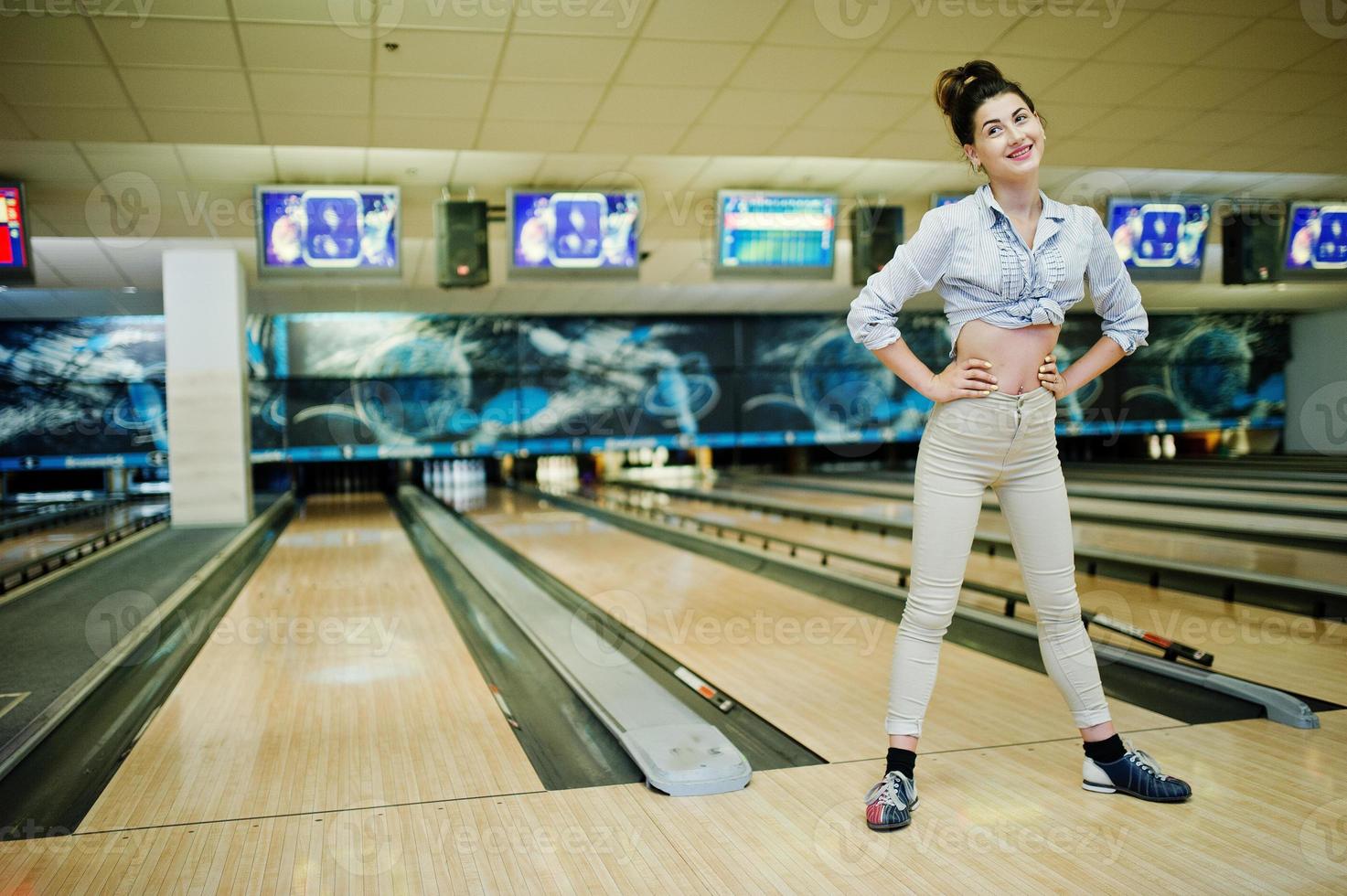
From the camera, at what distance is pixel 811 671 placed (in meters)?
3.13

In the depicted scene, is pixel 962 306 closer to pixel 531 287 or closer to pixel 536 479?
pixel 531 287

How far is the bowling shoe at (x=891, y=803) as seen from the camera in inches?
69.9

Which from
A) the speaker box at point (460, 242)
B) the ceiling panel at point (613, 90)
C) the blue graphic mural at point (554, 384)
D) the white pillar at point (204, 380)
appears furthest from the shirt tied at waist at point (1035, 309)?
the blue graphic mural at point (554, 384)

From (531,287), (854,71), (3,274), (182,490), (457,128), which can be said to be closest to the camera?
(854,71)

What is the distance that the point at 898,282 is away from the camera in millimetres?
1761

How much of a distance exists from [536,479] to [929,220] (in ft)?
39.3

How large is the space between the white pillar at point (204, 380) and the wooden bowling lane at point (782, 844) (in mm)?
6169

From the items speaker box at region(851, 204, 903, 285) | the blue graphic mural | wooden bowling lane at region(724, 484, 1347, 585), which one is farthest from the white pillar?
wooden bowling lane at region(724, 484, 1347, 585)

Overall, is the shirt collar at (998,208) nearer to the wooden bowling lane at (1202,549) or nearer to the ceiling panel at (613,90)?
the wooden bowling lane at (1202,549)

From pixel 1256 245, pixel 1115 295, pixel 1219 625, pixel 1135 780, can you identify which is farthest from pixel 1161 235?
pixel 1135 780

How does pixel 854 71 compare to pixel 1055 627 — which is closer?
pixel 1055 627

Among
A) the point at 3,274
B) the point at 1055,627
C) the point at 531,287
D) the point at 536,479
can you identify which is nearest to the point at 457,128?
the point at 3,274

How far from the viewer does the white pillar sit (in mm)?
7430

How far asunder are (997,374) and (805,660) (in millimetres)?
1734
